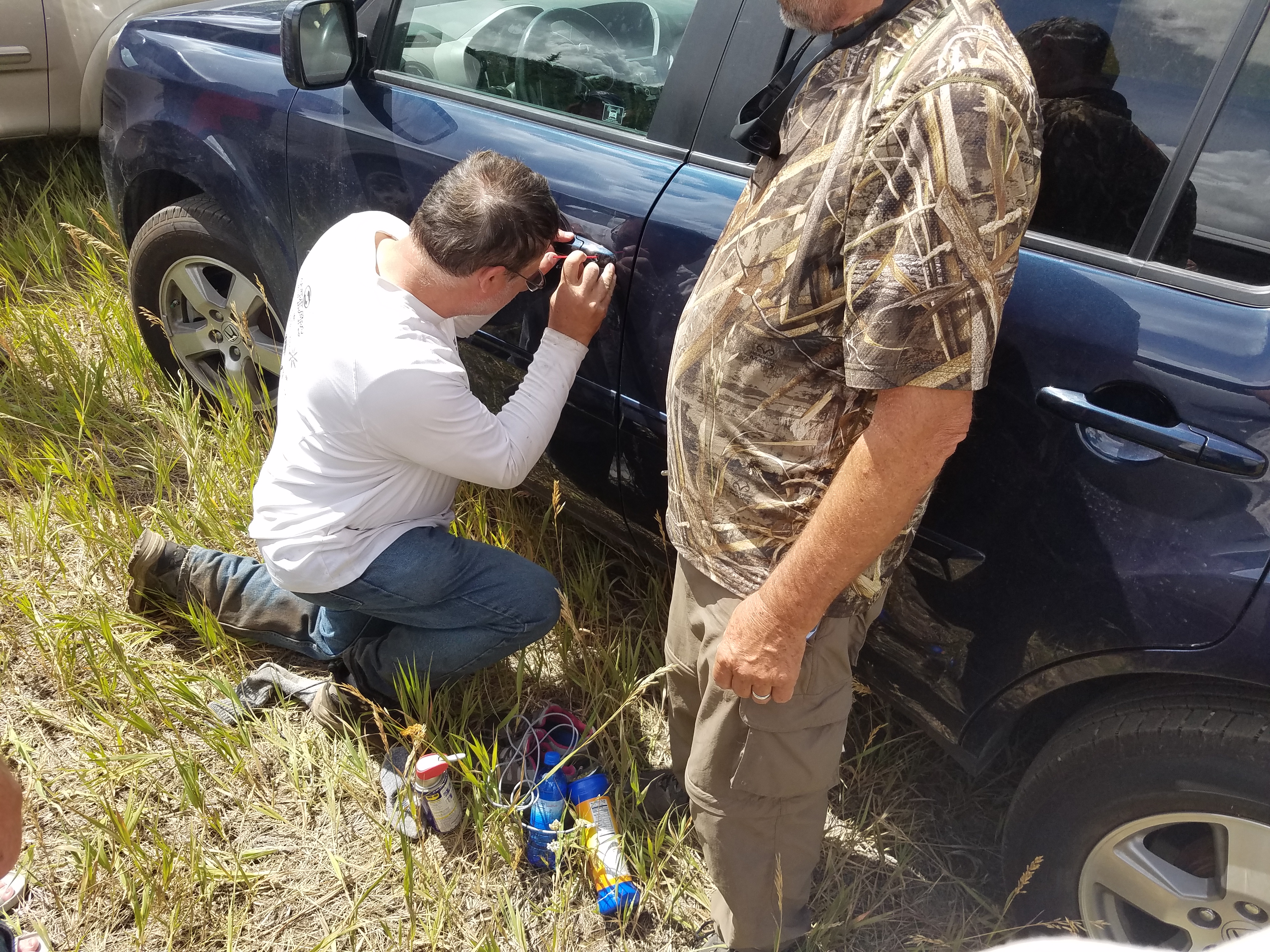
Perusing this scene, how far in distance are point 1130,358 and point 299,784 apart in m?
1.87

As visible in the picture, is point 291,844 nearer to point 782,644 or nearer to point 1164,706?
point 782,644

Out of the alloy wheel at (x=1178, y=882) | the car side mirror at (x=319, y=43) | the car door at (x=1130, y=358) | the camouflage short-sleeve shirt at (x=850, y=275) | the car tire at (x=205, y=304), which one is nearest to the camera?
the camouflage short-sleeve shirt at (x=850, y=275)

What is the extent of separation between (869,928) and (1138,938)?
49 centimetres

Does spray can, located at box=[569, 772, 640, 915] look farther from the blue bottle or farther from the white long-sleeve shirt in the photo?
the white long-sleeve shirt

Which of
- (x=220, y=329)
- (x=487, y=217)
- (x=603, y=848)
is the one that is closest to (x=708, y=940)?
(x=603, y=848)

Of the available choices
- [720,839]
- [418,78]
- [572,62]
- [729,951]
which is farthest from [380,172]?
[729,951]

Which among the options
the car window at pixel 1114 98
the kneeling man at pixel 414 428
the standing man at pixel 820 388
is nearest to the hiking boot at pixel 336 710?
the kneeling man at pixel 414 428

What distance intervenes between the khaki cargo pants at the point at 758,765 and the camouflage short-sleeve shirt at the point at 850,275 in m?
0.11

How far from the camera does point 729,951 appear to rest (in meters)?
1.79

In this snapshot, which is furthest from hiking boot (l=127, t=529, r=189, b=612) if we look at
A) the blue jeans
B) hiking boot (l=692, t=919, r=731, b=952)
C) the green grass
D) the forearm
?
the forearm

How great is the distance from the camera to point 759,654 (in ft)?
4.58

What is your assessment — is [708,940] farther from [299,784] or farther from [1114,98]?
[1114,98]

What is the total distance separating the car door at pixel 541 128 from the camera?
1867mm

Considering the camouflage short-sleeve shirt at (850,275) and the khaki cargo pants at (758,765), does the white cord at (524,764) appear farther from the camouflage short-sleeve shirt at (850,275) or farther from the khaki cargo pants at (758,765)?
the camouflage short-sleeve shirt at (850,275)
